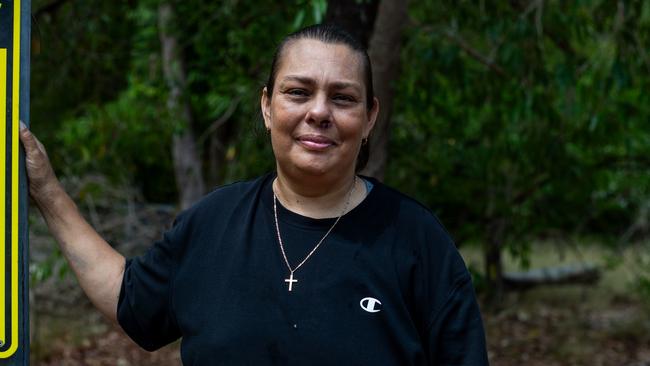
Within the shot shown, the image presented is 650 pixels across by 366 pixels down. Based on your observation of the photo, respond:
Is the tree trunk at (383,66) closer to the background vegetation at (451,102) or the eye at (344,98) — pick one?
the background vegetation at (451,102)

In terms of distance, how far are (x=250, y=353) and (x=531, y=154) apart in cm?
353

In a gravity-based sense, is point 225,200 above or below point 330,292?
above

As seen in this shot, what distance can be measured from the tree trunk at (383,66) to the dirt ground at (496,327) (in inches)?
145

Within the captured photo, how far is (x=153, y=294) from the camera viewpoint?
2.24 metres

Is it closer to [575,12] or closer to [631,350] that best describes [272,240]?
[575,12]

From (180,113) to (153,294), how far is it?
3874 mm

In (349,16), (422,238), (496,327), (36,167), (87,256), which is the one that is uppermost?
(349,16)

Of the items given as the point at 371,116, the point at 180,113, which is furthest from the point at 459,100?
the point at 371,116

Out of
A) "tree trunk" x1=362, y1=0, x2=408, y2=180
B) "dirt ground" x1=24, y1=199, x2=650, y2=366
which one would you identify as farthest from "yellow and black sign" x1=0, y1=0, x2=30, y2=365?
"dirt ground" x1=24, y1=199, x2=650, y2=366

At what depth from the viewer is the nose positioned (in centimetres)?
204

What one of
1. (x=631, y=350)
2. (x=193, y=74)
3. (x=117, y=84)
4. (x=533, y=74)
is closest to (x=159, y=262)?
(x=533, y=74)

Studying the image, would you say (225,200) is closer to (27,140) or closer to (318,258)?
(318,258)

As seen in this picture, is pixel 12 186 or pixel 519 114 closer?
pixel 12 186

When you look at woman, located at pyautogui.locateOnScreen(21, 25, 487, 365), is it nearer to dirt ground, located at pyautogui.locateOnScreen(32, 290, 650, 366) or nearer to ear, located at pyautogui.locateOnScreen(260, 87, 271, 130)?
ear, located at pyautogui.locateOnScreen(260, 87, 271, 130)
